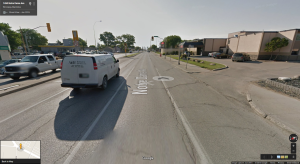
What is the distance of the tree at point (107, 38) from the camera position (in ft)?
335

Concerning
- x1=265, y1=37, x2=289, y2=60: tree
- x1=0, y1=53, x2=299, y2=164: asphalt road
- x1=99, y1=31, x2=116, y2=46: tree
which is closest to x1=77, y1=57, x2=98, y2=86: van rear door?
Answer: x1=0, y1=53, x2=299, y2=164: asphalt road

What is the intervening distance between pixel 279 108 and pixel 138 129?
574 centimetres

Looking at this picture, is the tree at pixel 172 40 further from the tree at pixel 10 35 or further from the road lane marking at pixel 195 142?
the road lane marking at pixel 195 142

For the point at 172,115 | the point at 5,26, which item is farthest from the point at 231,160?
the point at 5,26

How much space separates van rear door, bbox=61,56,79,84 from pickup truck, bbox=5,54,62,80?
6.35 metres

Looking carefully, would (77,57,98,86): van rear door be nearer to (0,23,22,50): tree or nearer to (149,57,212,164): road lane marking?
(149,57,212,164): road lane marking

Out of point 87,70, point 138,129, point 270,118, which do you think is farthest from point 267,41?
point 87,70

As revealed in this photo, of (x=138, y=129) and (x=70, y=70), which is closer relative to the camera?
(x=138, y=129)

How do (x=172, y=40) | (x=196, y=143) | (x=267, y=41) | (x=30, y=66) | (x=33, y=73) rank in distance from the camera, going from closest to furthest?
(x=196, y=143) → (x=30, y=66) → (x=33, y=73) → (x=267, y=41) → (x=172, y=40)

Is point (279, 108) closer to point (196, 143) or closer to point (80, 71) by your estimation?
point (196, 143)

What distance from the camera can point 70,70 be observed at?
18.8 ft

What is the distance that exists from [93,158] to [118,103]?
276cm
